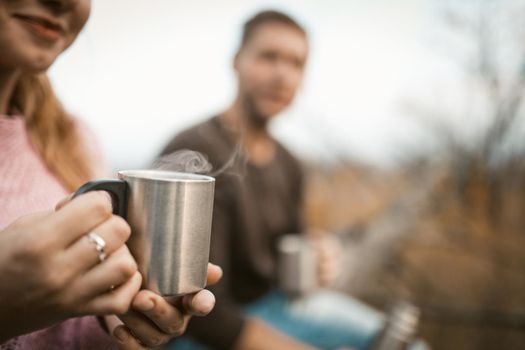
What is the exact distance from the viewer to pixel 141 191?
0.44 m

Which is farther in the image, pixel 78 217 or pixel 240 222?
pixel 240 222

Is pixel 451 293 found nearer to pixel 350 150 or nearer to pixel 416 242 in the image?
pixel 416 242

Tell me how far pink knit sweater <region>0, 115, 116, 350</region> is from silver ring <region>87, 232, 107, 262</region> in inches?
8.9

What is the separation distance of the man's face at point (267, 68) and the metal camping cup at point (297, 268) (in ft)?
1.59

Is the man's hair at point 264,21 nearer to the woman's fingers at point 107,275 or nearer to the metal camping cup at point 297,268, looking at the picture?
the metal camping cup at point 297,268

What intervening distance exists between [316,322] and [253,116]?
0.70 meters

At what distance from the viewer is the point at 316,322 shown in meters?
1.38

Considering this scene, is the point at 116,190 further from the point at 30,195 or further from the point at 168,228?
the point at 30,195

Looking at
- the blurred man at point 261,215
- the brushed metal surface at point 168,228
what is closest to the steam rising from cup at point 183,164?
the brushed metal surface at point 168,228

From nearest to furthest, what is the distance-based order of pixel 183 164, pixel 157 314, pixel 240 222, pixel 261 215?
pixel 157 314
pixel 183 164
pixel 240 222
pixel 261 215

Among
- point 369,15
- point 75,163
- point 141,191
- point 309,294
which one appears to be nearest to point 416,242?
point 369,15

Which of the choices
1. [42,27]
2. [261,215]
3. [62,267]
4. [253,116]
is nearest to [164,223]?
[62,267]

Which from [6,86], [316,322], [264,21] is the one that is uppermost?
[264,21]

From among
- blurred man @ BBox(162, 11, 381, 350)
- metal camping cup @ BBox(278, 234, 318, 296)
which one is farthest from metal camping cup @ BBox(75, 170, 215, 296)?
metal camping cup @ BBox(278, 234, 318, 296)
